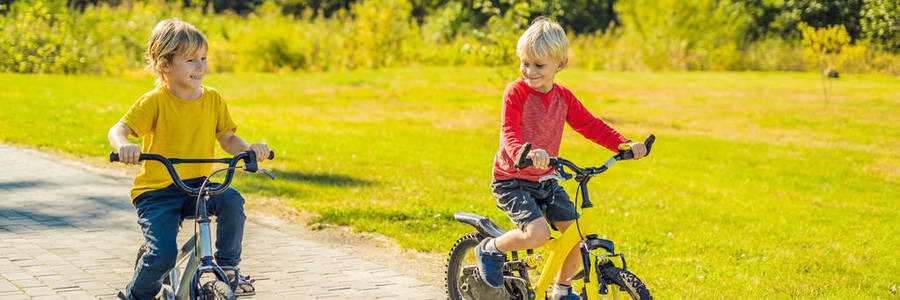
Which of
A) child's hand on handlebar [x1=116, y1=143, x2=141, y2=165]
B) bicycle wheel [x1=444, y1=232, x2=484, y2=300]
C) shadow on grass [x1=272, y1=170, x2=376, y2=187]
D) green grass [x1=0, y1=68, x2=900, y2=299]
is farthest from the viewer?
shadow on grass [x1=272, y1=170, x2=376, y2=187]

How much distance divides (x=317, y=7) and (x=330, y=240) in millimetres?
43774

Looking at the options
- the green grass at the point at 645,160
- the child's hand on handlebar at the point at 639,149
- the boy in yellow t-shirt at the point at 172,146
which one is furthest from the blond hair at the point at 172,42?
the green grass at the point at 645,160

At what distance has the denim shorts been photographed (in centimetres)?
415

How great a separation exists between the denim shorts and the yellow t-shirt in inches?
53.5

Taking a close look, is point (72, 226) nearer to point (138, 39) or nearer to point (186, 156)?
point (186, 156)

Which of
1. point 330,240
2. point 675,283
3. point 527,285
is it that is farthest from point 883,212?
point 527,285

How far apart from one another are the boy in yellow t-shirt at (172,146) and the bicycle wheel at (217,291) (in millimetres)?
272

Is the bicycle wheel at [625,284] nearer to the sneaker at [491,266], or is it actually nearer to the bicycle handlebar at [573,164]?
the bicycle handlebar at [573,164]

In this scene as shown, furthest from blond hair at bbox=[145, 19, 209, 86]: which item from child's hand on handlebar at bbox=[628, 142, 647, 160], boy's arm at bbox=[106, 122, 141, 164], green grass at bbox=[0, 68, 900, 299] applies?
green grass at bbox=[0, 68, 900, 299]

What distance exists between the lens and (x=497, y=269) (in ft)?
14.5

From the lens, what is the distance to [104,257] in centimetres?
609

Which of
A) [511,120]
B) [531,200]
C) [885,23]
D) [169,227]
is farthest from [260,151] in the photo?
[885,23]

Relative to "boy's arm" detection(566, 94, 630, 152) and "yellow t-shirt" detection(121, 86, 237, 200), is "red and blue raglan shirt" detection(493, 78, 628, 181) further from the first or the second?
"yellow t-shirt" detection(121, 86, 237, 200)

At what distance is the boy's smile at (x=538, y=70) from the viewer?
160 inches
